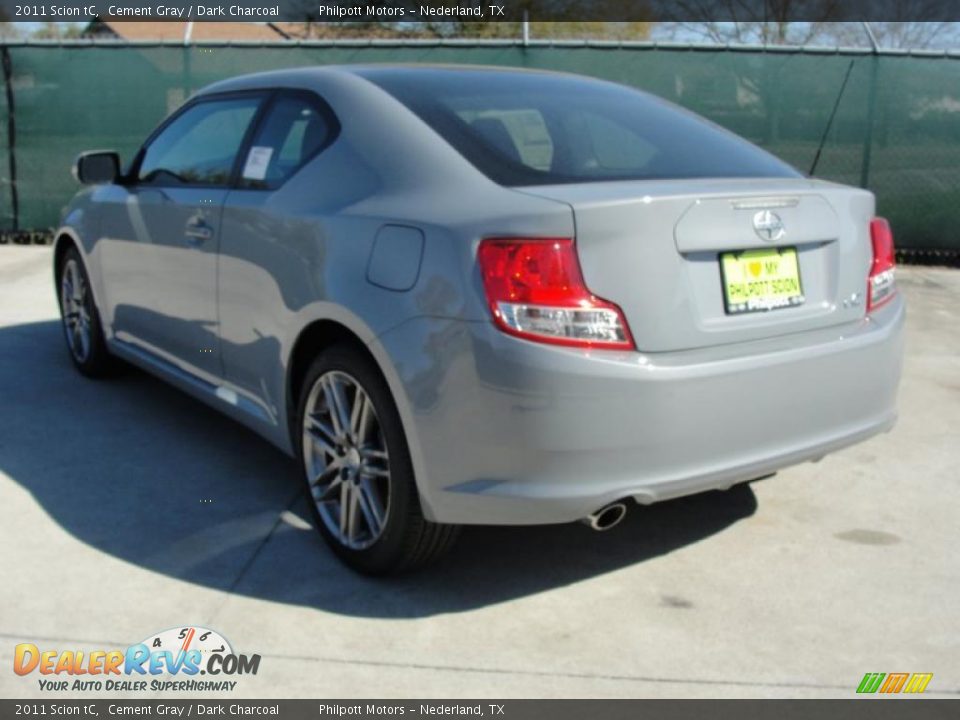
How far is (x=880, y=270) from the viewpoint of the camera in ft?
11.9

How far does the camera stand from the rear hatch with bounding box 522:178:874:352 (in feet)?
9.57

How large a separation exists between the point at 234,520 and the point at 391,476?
3.21ft

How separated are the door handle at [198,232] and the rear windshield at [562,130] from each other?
86 cm

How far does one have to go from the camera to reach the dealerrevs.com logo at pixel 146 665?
9.36ft

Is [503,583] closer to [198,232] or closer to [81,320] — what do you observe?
[198,232]

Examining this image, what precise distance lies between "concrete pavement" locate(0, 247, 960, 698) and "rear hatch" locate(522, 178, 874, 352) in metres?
0.84

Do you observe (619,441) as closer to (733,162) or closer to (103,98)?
(733,162)

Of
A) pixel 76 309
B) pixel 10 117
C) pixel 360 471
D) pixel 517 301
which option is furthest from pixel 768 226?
pixel 10 117

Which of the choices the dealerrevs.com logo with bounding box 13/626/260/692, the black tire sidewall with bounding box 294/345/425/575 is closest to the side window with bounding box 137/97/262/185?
the black tire sidewall with bounding box 294/345/425/575

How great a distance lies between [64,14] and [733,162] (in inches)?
308

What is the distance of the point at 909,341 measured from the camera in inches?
275

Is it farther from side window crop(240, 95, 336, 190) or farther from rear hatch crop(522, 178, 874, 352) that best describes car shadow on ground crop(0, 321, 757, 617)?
side window crop(240, 95, 336, 190)

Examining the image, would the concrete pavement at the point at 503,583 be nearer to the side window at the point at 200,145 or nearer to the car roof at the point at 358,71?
the side window at the point at 200,145

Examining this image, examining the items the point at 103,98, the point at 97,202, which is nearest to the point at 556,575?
the point at 97,202
